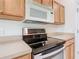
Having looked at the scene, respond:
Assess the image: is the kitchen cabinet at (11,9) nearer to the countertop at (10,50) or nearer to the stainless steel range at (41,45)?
the countertop at (10,50)

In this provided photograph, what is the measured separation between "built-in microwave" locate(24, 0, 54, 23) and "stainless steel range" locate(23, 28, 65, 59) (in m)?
0.27

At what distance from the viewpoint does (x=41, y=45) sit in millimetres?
2025

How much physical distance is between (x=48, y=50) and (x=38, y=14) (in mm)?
597

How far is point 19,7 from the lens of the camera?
1.77m

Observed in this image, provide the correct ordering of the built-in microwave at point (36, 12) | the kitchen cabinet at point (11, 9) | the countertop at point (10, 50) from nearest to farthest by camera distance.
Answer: the countertop at point (10, 50) → the kitchen cabinet at point (11, 9) → the built-in microwave at point (36, 12)

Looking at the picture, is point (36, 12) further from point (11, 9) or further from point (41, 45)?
point (11, 9)

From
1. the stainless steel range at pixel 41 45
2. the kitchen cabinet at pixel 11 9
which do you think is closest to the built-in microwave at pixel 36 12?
the kitchen cabinet at pixel 11 9

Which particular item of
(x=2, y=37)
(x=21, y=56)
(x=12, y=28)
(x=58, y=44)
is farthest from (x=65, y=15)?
(x=21, y=56)

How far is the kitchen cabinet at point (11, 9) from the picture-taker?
1.47 metres

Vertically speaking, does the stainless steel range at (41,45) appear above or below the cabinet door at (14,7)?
below

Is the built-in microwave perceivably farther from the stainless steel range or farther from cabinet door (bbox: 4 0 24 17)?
the stainless steel range

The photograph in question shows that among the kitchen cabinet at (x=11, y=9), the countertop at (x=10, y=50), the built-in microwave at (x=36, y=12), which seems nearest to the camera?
the countertop at (x=10, y=50)

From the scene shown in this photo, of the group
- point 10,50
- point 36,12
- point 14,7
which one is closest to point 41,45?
point 36,12

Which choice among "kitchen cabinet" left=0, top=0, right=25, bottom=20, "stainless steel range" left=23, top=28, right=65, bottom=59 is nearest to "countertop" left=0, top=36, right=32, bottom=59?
"stainless steel range" left=23, top=28, right=65, bottom=59
